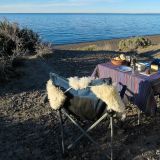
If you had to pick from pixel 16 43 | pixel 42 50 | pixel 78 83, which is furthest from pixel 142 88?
pixel 42 50

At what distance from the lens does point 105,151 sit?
5004 millimetres

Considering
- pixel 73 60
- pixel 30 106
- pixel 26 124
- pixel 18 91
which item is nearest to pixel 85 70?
pixel 73 60

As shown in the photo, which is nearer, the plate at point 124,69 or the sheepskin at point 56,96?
the sheepskin at point 56,96

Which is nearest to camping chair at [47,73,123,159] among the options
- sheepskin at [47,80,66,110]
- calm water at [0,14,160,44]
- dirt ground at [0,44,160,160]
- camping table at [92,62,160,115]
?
sheepskin at [47,80,66,110]

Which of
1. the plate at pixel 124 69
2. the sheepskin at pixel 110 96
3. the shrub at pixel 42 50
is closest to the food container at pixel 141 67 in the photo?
the plate at pixel 124 69

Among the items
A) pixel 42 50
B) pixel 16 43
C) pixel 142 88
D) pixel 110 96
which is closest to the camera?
pixel 110 96

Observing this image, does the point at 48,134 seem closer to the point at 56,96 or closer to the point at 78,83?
the point at 56,96

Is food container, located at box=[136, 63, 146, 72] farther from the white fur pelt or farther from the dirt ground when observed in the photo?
the white fur pelt

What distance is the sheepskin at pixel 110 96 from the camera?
4160 millimetres

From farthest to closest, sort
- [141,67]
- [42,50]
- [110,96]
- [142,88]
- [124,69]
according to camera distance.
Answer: [42,50] → [124,69] → [141,67] → [142,88] → [110,96]

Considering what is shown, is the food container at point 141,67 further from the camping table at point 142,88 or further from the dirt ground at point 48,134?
the dirt ground at point 48,134

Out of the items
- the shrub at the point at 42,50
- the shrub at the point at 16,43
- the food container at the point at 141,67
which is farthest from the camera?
the shrub at the point at 42,50

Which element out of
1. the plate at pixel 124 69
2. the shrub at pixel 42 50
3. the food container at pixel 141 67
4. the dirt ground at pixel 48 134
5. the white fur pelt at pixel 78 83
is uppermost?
the white fur pelt at pixel 78 83

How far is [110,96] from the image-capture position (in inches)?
164
